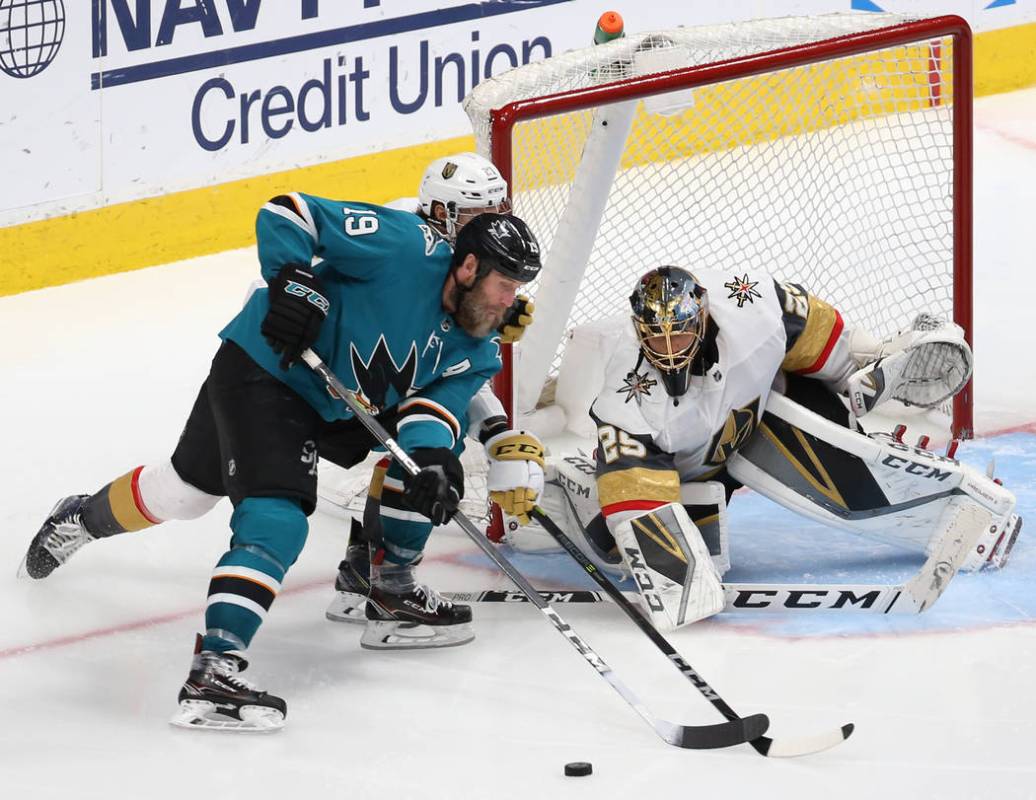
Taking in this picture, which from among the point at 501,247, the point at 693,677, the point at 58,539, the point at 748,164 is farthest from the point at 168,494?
the point at 748,164

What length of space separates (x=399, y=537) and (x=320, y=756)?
1.99ft

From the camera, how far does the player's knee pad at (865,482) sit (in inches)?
165

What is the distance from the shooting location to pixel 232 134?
623 centimetres

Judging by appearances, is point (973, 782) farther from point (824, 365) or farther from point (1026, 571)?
point (824, 365)

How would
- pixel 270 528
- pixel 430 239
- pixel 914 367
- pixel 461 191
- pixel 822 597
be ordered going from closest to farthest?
pixel 270 528
pixel 430 239
pixel 461 191
pixel 822 597
pixel 914 367

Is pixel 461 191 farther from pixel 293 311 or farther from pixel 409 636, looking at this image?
pixel 409 636

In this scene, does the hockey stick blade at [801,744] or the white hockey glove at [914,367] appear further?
the white hockey glove at [914,367]

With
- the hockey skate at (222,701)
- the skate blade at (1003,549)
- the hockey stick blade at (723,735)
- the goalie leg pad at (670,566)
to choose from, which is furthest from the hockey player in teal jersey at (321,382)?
the skate blade at (1003,549)

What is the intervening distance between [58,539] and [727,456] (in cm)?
142

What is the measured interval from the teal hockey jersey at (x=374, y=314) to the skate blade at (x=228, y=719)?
22.1 inches

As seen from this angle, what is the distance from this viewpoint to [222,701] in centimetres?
347

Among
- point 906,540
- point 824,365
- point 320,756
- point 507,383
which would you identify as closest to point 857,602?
point 906,540

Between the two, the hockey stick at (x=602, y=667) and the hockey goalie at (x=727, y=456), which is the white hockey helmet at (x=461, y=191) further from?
the hockey stick at (x=602, y=667)

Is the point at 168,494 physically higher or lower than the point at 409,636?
higher
